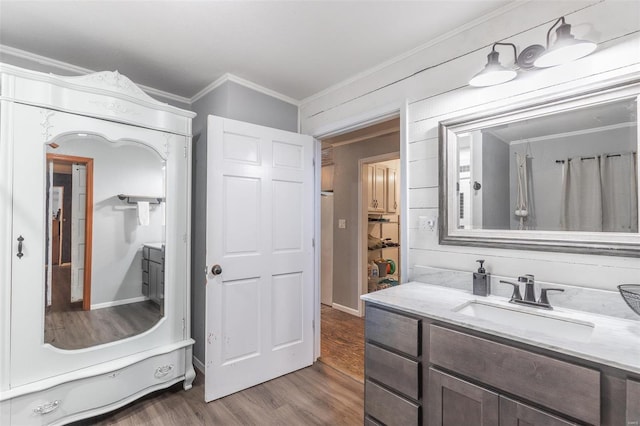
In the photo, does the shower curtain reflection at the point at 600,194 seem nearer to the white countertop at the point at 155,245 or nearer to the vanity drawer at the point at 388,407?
the vanity drawer at the point at 388,407

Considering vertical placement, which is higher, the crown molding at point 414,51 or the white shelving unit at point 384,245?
the crown molding at point 414,51

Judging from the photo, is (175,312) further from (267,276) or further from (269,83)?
(269,83)

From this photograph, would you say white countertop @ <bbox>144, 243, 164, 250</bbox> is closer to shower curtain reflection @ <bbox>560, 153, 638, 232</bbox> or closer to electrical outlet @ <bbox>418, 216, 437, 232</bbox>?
electrical outlet @ <bbox>418, 216, 437, 232</bbox>

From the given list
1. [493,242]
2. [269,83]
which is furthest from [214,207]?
[493,242]

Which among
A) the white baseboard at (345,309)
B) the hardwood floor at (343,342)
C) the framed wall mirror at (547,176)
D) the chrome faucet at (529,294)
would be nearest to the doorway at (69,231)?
the hardwood floor at (343,342)

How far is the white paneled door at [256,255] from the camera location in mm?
2184

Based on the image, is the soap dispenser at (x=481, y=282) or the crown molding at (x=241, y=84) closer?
the soap dispenser at (x=481, y=282)

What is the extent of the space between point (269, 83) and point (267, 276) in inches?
64.3

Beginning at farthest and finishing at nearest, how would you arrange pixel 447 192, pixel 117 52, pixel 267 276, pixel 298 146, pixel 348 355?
pixel 348 355 < pixel 298 146 < pixel 267 276 < pixel 117 52 < pixel 447 192

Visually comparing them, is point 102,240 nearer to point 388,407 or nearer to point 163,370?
point 163,370

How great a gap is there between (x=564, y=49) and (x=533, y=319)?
1.22 m

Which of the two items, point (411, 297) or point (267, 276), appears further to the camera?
point (267, 276)

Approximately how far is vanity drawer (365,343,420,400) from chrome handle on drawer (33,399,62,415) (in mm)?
1802

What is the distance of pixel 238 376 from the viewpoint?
2268mm
